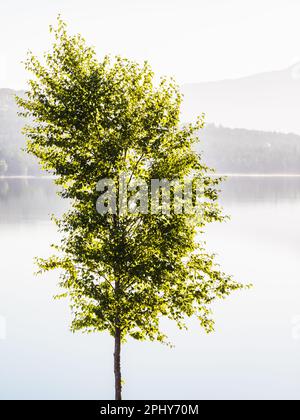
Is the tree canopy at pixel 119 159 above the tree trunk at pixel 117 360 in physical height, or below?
above

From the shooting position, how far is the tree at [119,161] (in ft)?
83.6

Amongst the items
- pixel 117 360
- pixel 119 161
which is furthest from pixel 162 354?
pixel 119 161

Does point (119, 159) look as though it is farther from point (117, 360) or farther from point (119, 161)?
point (117, 360)

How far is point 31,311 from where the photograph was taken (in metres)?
115

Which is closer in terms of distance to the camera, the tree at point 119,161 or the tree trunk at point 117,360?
the tree at point 119,161

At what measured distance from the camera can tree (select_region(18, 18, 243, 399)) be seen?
25.5 metres

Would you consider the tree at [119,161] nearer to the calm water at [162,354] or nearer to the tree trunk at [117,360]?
the tree trunk at [117,360]

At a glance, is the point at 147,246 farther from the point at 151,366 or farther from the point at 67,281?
the point at 151,366

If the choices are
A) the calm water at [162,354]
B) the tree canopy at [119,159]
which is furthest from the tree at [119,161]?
the calm water at [162,354]

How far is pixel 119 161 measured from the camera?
25391 millimetres

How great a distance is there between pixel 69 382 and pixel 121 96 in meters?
82.6
